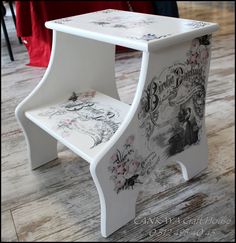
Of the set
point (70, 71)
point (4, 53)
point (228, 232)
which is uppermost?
point (70, 71)

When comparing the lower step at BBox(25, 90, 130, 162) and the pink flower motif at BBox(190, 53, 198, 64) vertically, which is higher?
the pink flower motif at BBox(190, 53, 198, 64)

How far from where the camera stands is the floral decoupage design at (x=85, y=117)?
745 millimetres

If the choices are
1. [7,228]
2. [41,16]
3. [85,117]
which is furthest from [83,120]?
[41,16]

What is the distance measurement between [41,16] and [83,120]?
3.40 feet

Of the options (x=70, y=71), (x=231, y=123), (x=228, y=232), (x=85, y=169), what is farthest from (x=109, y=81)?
(x=228, y=232)

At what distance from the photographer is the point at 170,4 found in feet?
6.28

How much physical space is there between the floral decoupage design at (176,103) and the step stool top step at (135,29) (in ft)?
0.12

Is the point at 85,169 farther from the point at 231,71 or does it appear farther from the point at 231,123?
the point at 231,71

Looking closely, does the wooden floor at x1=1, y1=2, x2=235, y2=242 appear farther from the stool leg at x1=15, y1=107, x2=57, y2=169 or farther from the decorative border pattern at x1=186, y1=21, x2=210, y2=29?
the decorative border pattern at x1=186, y1=21, x2=210, y2=29

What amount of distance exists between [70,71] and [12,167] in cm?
31

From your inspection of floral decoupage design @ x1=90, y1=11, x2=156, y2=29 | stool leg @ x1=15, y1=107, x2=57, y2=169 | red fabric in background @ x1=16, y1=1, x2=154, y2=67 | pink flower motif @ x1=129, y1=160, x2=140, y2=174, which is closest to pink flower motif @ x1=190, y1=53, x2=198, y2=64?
floral decoupage design @ x1=90, y1=11, x2=156, y2=29

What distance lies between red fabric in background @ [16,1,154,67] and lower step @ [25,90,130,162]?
2.80ft

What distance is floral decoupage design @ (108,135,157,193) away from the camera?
64 cm

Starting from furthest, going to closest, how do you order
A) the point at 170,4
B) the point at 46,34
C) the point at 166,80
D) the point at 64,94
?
the point at 170,4 → the point at 46,34 → the point at 64,94 → the point at 166,80
